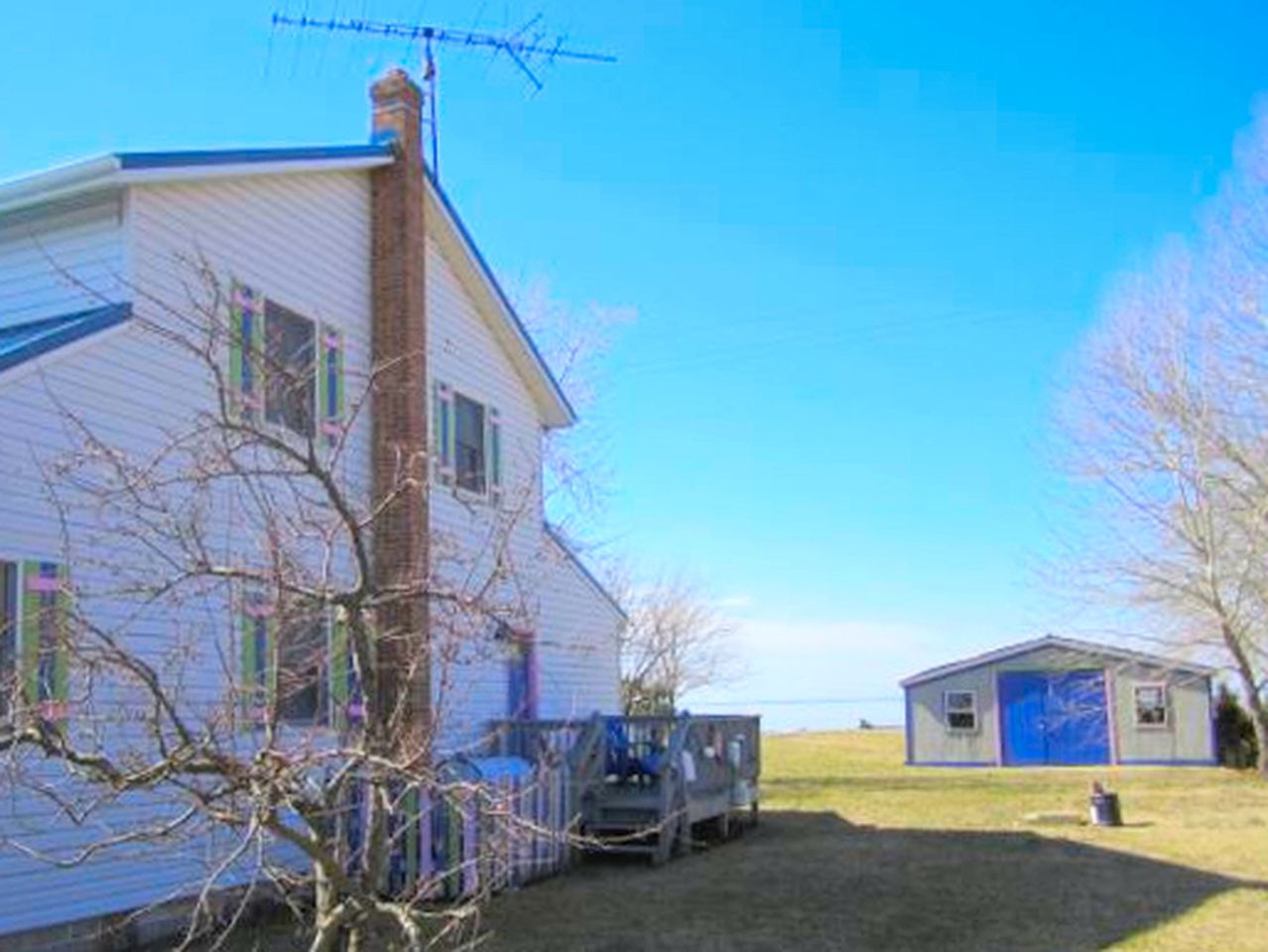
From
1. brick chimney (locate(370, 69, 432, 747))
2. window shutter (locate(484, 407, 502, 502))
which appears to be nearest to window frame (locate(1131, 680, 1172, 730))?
window shutter (locate(484, 407, 502, 502))

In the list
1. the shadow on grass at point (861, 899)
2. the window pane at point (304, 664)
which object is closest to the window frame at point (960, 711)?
the shadow on grass at point (861, 899)

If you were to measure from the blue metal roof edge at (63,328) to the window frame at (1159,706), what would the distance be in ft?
100

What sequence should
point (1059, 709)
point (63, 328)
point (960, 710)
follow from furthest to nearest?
point (960, 710) < point (1059, 709) < point (63, 328)

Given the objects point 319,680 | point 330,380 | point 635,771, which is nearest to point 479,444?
point 330,380

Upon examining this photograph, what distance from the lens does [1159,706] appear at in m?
36.2

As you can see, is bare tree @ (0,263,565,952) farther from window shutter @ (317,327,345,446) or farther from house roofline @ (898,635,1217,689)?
house roofline @ (898,635,1217,689)

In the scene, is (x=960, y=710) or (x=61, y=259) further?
(x=960, y=710)

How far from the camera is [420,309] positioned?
52.2 feet

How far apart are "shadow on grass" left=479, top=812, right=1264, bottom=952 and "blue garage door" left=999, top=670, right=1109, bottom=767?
19994mm

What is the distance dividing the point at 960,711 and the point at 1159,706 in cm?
495

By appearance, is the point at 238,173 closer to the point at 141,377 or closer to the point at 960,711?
the point at 141,377

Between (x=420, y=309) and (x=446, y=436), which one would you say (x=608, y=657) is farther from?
(x=420, y=309)

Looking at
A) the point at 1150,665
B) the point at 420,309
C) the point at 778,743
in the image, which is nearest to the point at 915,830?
the point at 420,309

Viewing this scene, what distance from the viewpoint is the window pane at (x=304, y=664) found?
6.59m
